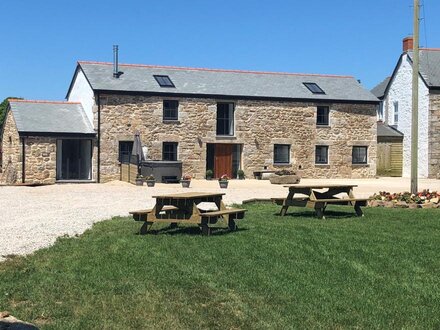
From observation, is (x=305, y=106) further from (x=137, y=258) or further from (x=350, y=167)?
(x=137, y=258)

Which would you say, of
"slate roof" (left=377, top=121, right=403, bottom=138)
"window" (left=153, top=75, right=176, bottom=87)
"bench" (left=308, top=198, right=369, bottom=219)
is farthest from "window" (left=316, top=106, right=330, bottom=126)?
"bench" (left=308, top=198, right=369, bottom=219)

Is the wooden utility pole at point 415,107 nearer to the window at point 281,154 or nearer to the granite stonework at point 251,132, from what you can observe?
the granite stonework at point 251,132

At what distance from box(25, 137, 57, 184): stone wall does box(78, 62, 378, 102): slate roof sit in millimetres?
3792

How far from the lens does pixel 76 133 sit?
28.5 meters

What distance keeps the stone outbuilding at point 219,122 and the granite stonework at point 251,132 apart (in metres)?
0.05

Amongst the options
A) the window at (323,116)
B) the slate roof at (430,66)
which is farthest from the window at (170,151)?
the slate roof at (430,66)

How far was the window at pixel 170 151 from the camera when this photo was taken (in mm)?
30672

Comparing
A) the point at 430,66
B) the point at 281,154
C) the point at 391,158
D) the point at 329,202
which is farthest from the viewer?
the point at 391,158

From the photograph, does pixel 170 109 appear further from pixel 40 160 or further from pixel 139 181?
pixel 40 160

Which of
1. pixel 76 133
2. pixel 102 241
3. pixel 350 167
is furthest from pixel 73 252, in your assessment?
pixel 350 167

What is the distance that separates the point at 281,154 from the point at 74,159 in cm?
1138

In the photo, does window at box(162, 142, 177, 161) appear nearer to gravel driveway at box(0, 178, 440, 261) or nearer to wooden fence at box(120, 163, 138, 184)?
wooden fence at box(120, 163, 138, 184)

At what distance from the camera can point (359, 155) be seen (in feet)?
112

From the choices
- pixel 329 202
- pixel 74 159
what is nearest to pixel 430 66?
pixel 74 159
